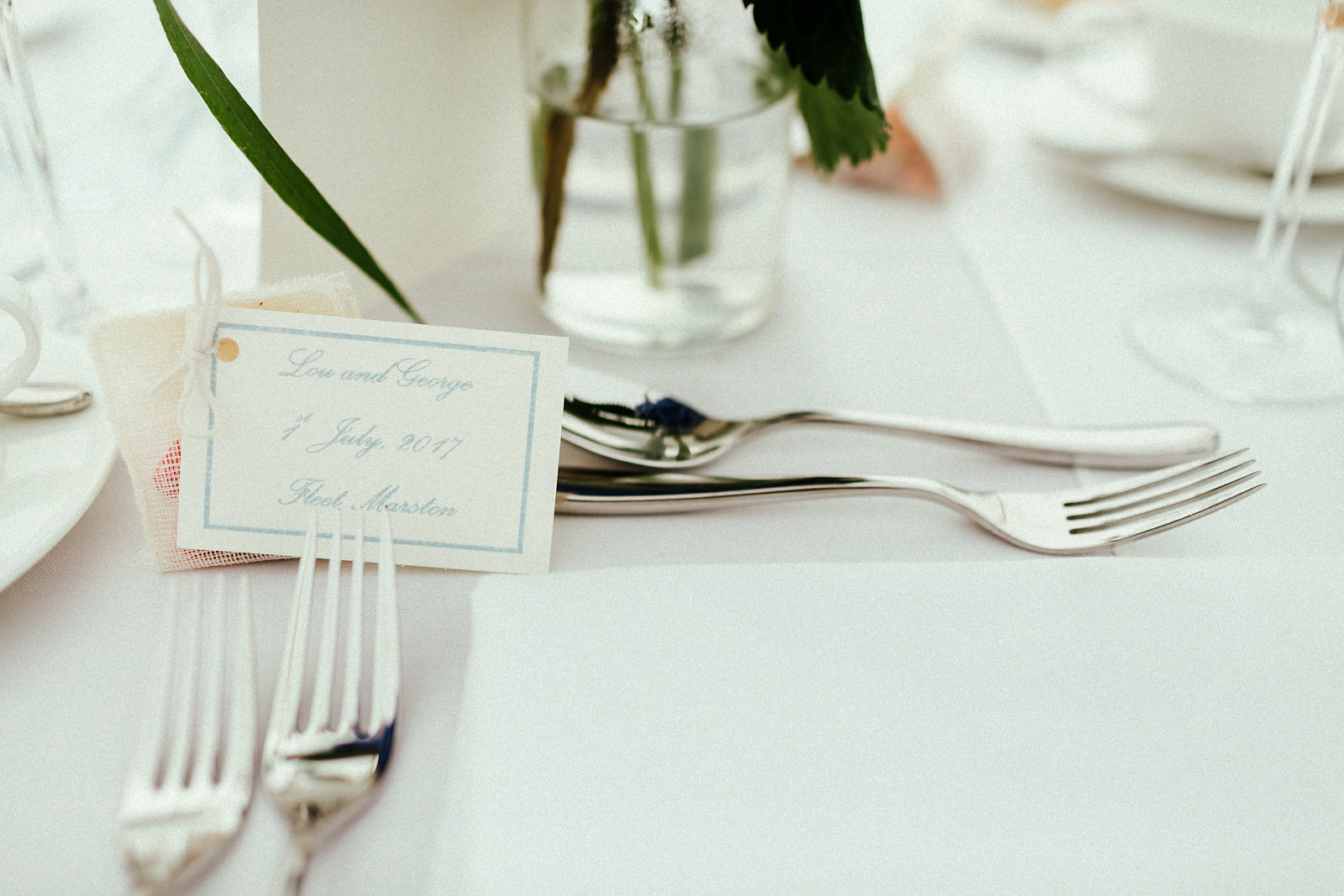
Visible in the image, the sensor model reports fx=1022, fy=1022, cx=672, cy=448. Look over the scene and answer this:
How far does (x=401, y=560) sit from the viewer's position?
45 cm

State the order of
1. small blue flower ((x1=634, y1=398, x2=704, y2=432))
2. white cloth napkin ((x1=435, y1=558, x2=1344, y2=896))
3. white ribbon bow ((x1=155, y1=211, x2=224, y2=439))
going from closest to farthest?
white cloth napkin ((x1=435, y1=558, x2=1344, y2=896)) → white ribbon bow ((x1=155, y1=211, x2=224, y2=439)) → small blue flower ((x1=634, y1=398, x2=704, y2=432))

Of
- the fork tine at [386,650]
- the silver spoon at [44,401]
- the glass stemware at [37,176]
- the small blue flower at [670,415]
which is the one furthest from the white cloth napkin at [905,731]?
the glass stemware at [37,176]

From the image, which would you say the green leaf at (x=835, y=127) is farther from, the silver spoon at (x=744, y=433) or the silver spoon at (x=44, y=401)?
the silver spoon at (x=44, y=401)

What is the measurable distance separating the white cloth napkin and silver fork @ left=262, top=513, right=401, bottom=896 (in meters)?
0.03

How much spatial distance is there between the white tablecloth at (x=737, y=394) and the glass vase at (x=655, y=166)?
1.2 inches

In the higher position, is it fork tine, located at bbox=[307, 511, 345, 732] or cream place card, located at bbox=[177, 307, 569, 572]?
cream place card, located at bbox=[177, 307, 569, 572]

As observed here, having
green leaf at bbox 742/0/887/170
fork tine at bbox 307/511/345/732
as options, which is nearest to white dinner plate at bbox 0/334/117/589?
fork tine at bbox 307/511/345/732

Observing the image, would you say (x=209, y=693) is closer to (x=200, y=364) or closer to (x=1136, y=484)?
(x=200, y=364)

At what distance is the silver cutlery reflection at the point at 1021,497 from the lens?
0.47m

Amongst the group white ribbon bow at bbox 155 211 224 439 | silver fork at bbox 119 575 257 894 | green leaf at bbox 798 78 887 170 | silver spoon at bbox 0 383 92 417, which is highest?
green leaf at bbox 798 78 887 170

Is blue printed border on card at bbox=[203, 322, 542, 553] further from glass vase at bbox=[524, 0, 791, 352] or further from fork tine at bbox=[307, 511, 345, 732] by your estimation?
glass vase at bbox=[524, 0, 791, 352]

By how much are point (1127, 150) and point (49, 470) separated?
31.0 inches

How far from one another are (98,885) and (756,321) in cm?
47

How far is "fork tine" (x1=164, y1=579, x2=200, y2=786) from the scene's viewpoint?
34 cm
